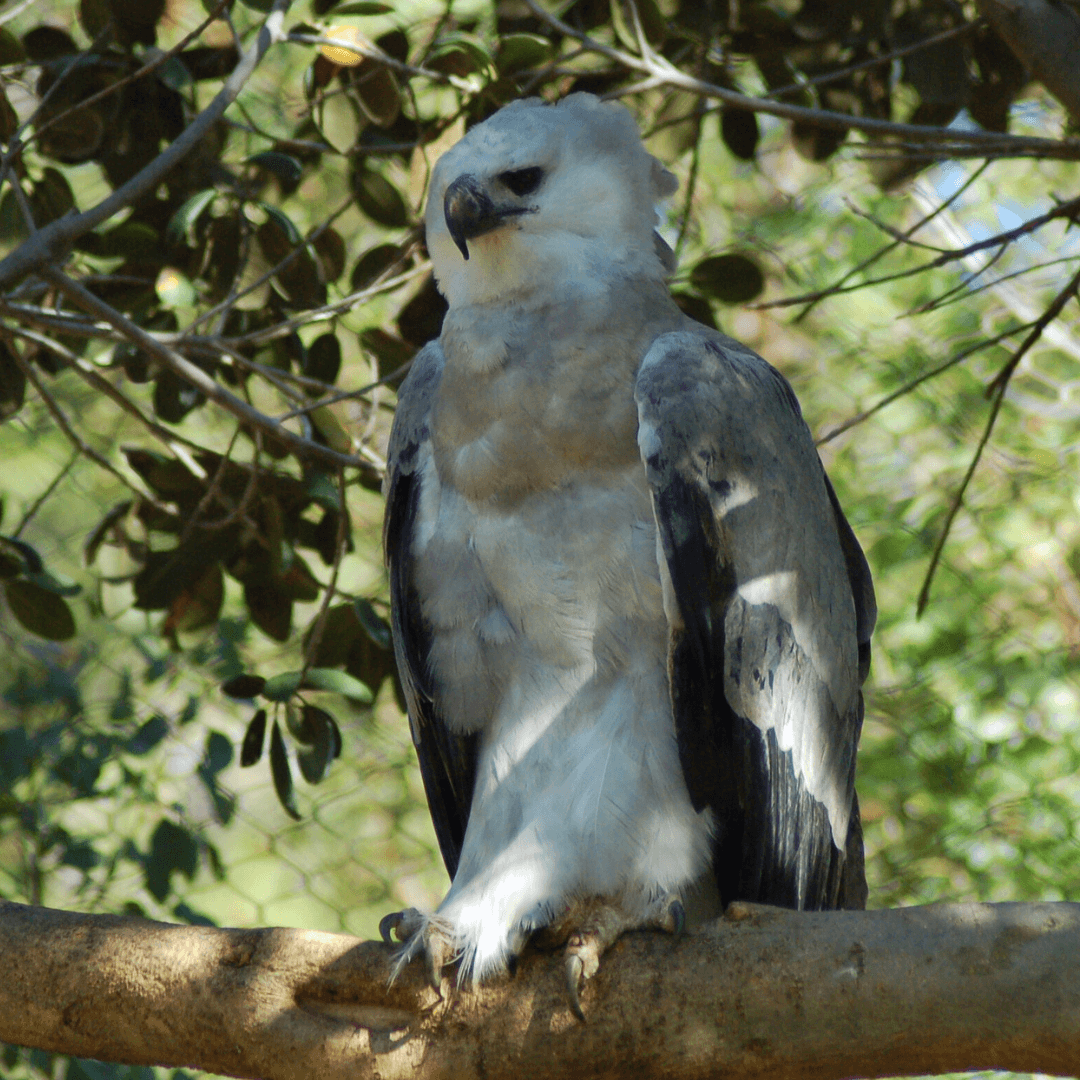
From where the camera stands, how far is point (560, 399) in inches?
59.2

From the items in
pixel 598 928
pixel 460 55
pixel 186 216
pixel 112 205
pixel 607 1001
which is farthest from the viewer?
pixel 460 55

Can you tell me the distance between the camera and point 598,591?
146cm

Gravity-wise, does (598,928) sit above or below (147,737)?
above

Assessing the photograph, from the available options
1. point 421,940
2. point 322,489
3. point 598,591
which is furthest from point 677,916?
point 322,489

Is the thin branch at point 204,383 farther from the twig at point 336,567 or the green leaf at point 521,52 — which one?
the green leaf at point 521,52

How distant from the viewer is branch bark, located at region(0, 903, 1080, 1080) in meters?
1.02

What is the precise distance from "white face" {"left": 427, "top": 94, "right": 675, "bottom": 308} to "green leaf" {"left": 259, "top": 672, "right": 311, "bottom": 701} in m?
0.58

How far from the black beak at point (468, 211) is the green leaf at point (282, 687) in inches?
25.3

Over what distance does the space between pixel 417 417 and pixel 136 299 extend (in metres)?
0.58

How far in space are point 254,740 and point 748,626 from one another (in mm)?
759

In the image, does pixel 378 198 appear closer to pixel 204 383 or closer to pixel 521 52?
pixel 521 52

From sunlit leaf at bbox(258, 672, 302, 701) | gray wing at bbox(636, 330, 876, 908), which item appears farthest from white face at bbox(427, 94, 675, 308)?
sunlit leaf at bbox(258, 672, 302, 701)

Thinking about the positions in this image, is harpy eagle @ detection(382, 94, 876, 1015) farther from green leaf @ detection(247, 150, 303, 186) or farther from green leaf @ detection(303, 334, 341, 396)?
green leaf @ detection(303, 334, 341, 396)

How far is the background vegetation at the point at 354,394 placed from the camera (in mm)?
1747
